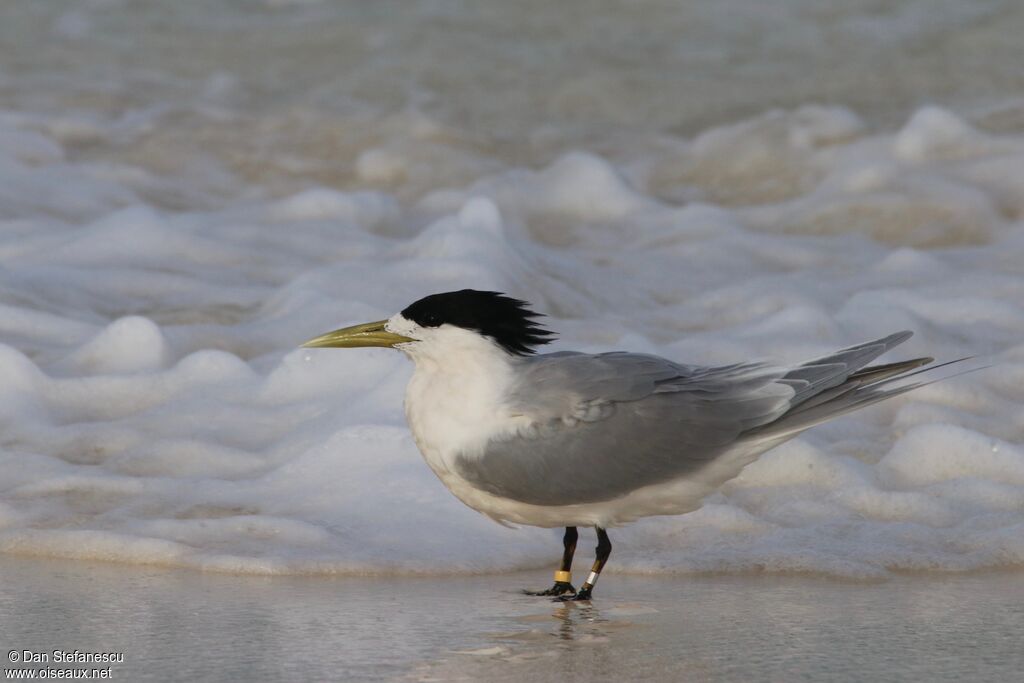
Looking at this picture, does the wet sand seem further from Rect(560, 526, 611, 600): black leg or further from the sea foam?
the sea foam

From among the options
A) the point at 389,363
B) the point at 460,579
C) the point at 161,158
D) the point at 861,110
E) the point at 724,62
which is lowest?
the point at 460,579

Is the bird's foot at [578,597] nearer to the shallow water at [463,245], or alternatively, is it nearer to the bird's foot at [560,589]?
the bird's foot at [560,589]

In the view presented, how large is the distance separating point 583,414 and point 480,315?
1.23 feet

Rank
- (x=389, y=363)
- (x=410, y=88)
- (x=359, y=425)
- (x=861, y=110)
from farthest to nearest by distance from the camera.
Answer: (x=410, y=88), (x=861, y=110), (x=389, y=363), (x=359, y=425)

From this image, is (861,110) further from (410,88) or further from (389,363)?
(389,363)

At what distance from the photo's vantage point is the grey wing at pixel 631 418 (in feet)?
12.1

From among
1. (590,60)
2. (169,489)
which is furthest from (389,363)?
(590,60)

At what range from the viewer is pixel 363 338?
395 cm

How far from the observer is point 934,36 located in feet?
41.6

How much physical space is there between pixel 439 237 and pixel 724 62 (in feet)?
19.9

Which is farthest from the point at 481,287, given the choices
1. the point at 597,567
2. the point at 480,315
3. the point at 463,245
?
the point at 597,567

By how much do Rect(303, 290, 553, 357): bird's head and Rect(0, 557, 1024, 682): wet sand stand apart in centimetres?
65

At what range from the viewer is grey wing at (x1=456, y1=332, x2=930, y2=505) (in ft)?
12.1

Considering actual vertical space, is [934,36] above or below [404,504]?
above
